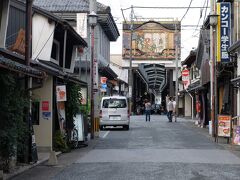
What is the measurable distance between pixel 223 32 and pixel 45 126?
10.7 metres

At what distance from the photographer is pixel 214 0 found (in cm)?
2320

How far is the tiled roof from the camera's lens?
34844 millimetres

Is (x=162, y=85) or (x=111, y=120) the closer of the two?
(x=111, y=120)

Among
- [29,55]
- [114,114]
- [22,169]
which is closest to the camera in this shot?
[22,169]

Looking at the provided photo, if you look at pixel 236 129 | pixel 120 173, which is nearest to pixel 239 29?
pixel 236 129

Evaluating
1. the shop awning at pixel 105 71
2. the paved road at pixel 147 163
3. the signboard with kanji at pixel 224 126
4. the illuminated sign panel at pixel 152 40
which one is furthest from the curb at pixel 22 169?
the illuminated sign panel at pixel 152 40

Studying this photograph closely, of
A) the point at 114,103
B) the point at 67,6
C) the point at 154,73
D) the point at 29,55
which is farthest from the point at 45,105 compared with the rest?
the point at 154,73

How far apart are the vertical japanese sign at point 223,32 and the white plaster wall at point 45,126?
32.2ft

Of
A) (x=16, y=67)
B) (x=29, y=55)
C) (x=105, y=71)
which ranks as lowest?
(x=16, y=67)

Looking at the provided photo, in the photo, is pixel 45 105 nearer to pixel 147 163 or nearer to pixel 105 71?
pixel 147 163

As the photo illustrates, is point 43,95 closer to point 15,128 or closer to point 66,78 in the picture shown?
point 66,78

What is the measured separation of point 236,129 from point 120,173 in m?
7.85

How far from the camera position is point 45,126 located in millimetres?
16266

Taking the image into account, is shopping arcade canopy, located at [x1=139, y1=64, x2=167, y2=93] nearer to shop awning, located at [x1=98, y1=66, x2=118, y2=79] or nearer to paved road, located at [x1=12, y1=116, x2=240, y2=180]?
shop awning, located at [x1=98, y1=66, x2=118, y2=79]
